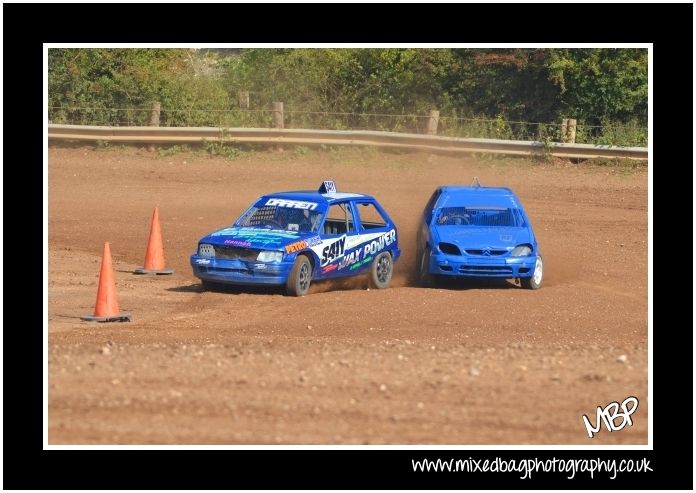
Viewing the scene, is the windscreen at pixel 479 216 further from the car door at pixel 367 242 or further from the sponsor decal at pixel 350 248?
the sponsor decal at pixel 350 248

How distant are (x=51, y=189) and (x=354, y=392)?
696 inches

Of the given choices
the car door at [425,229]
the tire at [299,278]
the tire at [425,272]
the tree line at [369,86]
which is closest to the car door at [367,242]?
the car door at [425,229]

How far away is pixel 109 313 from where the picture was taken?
1436cm

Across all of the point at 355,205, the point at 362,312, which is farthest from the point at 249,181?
the point at 362,312

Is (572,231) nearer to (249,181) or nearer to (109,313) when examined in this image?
(249,181)

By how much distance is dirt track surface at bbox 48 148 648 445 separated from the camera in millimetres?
9188

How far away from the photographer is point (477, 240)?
56.9 ft

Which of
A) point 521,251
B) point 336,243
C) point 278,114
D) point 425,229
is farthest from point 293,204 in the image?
point 278,114

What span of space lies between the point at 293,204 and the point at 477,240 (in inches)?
109

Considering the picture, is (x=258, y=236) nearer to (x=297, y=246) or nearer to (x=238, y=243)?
(x=238, y=243)

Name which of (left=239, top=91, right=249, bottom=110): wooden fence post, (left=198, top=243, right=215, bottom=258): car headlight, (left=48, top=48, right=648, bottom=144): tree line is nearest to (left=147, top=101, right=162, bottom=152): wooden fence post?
(left=48, top=48, right=648, bottom=144): tree line

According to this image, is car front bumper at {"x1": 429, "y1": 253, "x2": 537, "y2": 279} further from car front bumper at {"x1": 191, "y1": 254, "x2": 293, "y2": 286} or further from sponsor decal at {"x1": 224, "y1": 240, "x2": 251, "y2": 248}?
sponsor decal at {"x1": 224, "y1": 240, "x2": 251, "y2": 248}

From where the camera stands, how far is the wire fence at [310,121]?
30.7 m

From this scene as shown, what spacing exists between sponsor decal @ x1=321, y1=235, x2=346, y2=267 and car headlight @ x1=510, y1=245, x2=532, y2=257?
2.49 m
